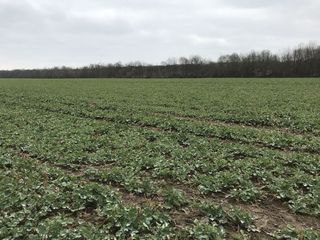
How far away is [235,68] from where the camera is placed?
110 meters

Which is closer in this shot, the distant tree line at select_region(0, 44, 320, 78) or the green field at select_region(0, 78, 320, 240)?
the green field at select_region(0, 78, 320, 240)

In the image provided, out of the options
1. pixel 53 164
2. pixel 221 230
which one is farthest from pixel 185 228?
pixel 53 164

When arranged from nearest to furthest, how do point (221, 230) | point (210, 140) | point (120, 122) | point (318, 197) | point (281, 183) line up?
point (221, 230)
point (318, 197)
point (281, 183)
point (210, 140)
point (120, 122)

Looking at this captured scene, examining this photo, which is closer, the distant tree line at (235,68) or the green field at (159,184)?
the green field at (159,184)

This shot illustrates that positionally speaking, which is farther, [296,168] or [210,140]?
[210,140]

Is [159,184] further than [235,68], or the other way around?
[235,68]

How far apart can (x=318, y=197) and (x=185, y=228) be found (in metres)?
2.91

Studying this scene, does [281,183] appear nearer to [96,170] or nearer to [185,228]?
[185,228]

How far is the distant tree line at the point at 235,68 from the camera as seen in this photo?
335 ft

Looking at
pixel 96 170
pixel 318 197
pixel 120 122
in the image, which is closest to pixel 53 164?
pixel 96 170

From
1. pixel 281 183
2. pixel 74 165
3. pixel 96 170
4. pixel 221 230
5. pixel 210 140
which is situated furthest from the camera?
pixel 210 140

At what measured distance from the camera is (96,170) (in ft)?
31.1

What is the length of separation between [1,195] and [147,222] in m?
3.24

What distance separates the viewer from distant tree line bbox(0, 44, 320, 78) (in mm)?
102062
